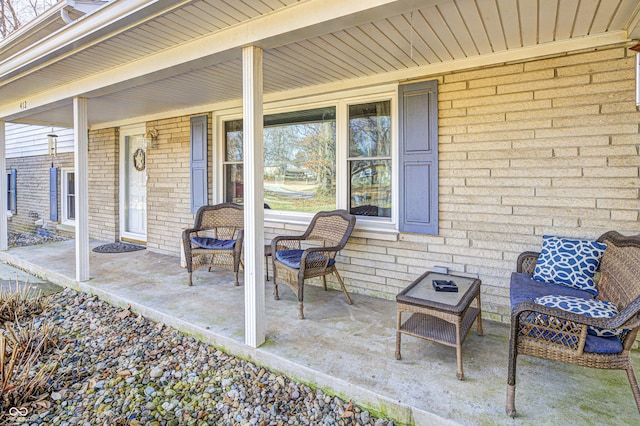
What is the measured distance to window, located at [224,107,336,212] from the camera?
4.27 metres

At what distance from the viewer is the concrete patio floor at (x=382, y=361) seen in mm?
1936

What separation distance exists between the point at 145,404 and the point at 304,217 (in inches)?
106

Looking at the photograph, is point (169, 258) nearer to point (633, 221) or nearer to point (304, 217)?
point (304, 217)

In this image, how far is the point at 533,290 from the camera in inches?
97.3

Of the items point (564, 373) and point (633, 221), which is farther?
point (633, 221)

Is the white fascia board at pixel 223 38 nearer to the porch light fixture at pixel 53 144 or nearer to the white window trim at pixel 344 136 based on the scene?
the white window trim at pixel 344 136

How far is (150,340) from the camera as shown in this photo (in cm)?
306

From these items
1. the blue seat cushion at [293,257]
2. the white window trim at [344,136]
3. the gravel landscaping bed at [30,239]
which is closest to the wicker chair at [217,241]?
the white window trim at [344,136]

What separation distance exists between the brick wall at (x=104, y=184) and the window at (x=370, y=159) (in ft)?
17.0

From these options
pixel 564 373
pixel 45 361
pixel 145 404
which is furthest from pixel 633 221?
pixel 45 361

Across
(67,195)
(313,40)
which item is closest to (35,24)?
(313,40)

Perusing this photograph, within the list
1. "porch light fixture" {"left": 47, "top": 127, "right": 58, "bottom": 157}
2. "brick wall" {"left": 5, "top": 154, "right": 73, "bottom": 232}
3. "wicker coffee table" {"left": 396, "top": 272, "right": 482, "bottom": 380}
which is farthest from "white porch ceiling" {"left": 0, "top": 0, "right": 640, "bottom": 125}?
"brick wall" {"left": 5, "top": 154, "right": 73, "bottom": 232}

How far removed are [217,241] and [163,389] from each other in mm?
2213

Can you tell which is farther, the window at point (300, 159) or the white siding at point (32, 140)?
the white siding at point (32, 140)
